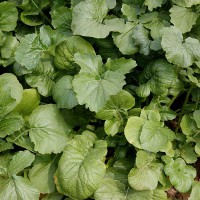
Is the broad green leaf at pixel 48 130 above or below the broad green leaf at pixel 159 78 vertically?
below

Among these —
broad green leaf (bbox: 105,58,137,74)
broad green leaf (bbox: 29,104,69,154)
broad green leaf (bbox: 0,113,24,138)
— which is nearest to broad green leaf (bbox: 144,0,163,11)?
broad green leaf (bbox: 105,58,137,74)

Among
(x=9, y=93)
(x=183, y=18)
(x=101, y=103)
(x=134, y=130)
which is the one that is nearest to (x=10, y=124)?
(x=9, y=93)

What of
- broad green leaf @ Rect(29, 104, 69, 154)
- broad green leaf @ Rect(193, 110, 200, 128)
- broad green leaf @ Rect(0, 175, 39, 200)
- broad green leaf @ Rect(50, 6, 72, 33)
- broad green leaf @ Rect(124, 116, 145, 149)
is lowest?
broad green leaf @ Rect(0, 175, 39, 200)

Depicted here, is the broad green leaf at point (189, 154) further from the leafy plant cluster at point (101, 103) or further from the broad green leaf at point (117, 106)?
the broad green leaf at point (117, 106)

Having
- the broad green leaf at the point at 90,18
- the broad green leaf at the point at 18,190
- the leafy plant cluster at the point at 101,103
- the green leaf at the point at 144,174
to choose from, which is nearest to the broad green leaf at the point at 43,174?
the leafy plant cluster at the point at 101,103

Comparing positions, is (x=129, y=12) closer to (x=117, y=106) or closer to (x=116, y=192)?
(x=117, y=106)

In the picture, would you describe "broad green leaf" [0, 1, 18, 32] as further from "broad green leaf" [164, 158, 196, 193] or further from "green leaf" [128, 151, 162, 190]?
"broad green leaf" [164, 158, 196, 193]
